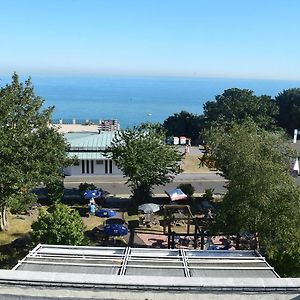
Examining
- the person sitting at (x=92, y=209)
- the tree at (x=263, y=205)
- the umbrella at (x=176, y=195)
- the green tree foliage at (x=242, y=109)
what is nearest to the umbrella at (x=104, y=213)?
the person sitting at (x=92, y=209)

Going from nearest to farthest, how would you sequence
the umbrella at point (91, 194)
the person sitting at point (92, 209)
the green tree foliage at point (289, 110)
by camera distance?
the person sitting at point (92, 209) → the umbrella at point (91, 194) → the green tree foliage at point (289, 110)

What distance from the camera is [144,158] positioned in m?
29.6

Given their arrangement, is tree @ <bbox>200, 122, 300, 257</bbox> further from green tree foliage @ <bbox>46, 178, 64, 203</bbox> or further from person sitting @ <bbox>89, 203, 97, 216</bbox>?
green tree foliage @ <bbox>46, 178, 64, 203</bbox>

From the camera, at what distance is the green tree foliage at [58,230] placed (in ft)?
62.1

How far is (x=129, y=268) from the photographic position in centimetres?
1356

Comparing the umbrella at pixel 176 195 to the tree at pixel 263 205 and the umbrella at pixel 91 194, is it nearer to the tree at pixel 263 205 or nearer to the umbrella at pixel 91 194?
the umbrella at pixel 91 194

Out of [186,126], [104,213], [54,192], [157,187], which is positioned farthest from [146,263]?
[186,126]

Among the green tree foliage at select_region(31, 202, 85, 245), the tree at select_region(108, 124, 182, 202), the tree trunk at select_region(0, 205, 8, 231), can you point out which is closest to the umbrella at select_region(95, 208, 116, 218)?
the tree at select_region(108, 124, 182, 202)

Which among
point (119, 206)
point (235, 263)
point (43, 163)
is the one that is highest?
point (43, 163)

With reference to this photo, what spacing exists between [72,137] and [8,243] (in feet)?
Answer: 64.5

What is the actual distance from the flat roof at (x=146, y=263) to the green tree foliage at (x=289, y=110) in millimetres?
51274

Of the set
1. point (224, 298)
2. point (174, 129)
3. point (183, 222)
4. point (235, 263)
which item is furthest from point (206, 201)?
point (174, 129)

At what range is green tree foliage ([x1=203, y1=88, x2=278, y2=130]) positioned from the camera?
58.8 meters

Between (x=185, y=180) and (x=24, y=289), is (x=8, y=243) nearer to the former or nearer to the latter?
(x=24, y=289)
